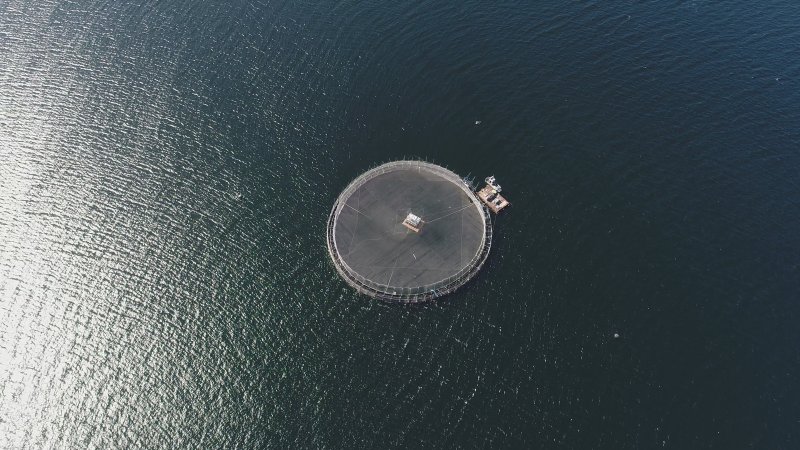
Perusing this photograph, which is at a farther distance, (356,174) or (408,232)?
(356,174)

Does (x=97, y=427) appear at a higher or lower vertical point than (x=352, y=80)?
lower

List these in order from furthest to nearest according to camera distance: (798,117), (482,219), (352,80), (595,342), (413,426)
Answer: (352,80), (798,117), (482,219), (595,342), (413,426)

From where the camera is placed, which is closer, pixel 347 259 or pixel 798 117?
pixel 347 259

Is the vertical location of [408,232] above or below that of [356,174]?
below

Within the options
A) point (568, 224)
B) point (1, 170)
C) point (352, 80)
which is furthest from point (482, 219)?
point (1, 170)

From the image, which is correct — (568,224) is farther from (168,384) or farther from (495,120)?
(168,384)
